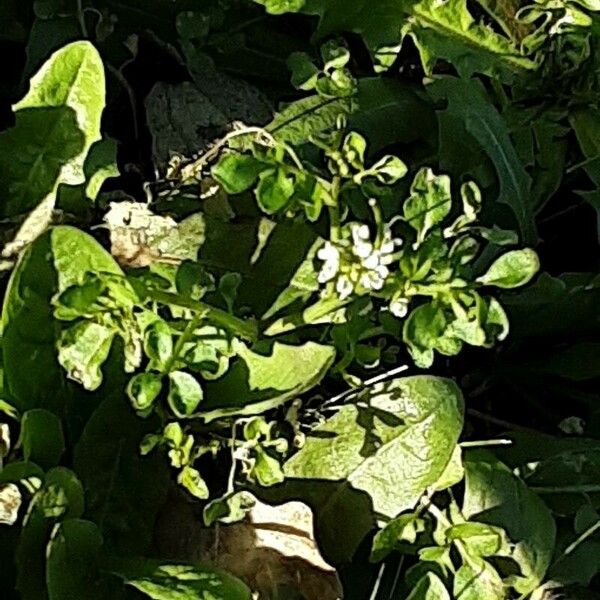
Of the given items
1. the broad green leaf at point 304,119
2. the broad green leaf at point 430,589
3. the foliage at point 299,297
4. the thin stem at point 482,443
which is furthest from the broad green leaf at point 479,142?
the broad green leaf at point 430,589

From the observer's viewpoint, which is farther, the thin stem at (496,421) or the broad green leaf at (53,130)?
the thin stem at (496,421)

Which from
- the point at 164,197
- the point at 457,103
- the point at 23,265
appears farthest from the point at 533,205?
the point at 23,265

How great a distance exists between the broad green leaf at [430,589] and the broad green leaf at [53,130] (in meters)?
0.58

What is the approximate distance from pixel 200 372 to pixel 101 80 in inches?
14.1

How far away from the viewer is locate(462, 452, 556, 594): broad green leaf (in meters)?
1.50

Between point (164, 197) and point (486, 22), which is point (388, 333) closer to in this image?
point (164, 197)

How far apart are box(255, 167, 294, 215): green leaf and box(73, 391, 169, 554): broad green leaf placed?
252 mm

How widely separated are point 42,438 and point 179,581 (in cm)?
20

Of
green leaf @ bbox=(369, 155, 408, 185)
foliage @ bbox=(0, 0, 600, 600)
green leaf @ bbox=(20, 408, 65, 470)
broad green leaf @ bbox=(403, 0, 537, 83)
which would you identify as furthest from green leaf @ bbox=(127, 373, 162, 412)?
broad green leaf @ bbox=(403, 0, 537, 83)

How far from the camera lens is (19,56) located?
179 centimetres

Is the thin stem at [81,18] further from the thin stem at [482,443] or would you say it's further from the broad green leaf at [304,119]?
the thin stem at [482,443]

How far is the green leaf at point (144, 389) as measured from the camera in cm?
132

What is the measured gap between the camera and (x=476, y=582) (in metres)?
1.44

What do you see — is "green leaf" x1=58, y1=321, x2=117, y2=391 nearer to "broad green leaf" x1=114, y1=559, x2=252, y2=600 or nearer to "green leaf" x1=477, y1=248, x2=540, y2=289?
"broad green leaf" x1=114, y1=559, x2=252, y2=600
